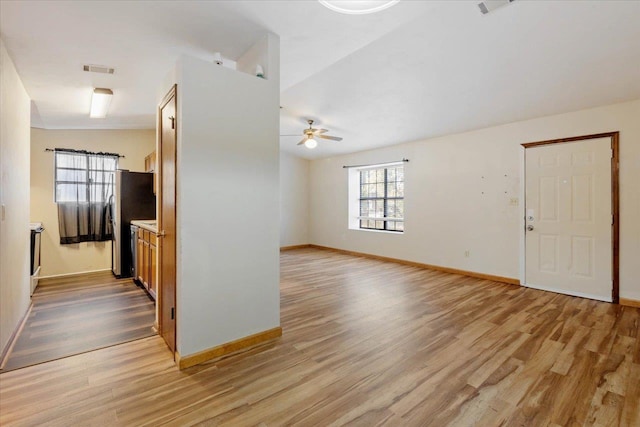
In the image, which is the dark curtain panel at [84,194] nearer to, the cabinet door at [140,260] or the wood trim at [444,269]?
the cabinet door at [140,260]

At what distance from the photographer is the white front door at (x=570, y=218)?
376cm

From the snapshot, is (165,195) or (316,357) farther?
(165,195)

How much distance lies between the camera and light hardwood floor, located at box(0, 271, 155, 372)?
246 cm

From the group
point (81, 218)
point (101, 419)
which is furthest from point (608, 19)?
point (81, 218)

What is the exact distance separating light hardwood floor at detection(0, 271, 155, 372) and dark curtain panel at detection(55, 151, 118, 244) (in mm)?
955

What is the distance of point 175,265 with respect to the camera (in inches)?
89.2

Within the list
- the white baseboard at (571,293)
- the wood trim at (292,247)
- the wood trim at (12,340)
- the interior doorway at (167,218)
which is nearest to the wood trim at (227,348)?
the interior doorway at (167,218)

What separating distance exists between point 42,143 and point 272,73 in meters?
4.83

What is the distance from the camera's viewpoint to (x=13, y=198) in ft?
8.84

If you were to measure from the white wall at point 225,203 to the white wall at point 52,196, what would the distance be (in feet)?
14.1

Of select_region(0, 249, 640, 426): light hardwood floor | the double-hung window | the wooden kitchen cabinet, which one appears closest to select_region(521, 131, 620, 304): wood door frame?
select_region(0, 249, 640, 426): light hardwood floor

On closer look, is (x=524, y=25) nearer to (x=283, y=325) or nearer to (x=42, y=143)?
(x=283, y=325)

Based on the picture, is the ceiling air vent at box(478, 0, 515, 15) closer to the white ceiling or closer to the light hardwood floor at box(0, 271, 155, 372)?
the white ceiling


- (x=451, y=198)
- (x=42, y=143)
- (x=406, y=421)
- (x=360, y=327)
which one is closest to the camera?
(x=406, y=421)
